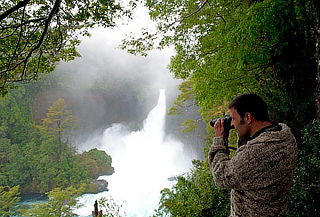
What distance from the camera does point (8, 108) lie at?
22.6 metres

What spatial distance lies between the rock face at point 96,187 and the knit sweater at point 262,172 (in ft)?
62.1

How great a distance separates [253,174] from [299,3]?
9.60ft

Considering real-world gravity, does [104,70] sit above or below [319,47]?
above

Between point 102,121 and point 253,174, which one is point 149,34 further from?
point 102,121

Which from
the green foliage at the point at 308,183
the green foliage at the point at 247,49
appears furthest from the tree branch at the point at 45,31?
the green foliage at the point at 308,183

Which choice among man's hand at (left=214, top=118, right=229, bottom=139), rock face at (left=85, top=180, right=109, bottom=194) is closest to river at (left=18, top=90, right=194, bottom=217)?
rock face at (left=85, top=180, right=109, bottom=194)

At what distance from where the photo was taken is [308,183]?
8.79ft

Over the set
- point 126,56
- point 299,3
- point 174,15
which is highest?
point 126,56

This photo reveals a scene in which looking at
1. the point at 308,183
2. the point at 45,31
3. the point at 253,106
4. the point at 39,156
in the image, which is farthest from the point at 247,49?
the point at 39,156

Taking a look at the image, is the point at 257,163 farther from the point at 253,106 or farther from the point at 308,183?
the point at 308,183

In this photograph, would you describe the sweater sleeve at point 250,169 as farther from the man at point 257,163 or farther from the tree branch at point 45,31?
the tree branch at point 45,31

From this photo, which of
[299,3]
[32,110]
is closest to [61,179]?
[32,110]

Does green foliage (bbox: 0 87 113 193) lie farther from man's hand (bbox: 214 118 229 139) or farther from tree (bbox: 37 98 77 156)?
man's hand (bbox: 214 118 229 139)

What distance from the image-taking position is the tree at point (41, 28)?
303 cm
